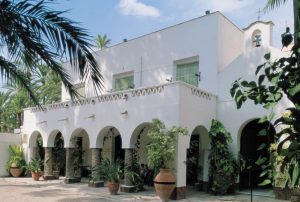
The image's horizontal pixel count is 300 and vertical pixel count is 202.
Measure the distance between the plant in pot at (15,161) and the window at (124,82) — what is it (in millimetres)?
7370

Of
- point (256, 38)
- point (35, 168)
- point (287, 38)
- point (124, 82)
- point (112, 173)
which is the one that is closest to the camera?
point (287, 38)

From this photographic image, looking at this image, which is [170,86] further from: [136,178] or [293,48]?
[293,48]

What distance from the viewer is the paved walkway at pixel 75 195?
13367mm

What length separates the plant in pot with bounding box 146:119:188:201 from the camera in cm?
1284

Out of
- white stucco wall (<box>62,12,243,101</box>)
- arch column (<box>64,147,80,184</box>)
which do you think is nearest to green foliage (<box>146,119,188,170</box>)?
white stucco wall (<box>62,12,243,101</box>)

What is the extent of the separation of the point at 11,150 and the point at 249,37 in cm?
1547

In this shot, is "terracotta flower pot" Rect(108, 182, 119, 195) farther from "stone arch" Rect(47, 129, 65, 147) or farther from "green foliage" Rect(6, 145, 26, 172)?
"green foliage" Rect(6, 145, 26, 172)

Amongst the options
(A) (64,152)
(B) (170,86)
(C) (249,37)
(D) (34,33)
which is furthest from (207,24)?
(D) (34,33)

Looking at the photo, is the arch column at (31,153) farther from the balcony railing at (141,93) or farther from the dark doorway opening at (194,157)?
the dark doorway opening at (194,157)

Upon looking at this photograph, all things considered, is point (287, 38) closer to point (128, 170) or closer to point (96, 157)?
point (128, 170)

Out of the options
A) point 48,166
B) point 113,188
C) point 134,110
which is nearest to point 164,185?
point 113,188

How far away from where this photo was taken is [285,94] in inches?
68.9

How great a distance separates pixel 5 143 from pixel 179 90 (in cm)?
1376

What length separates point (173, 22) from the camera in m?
18.2
